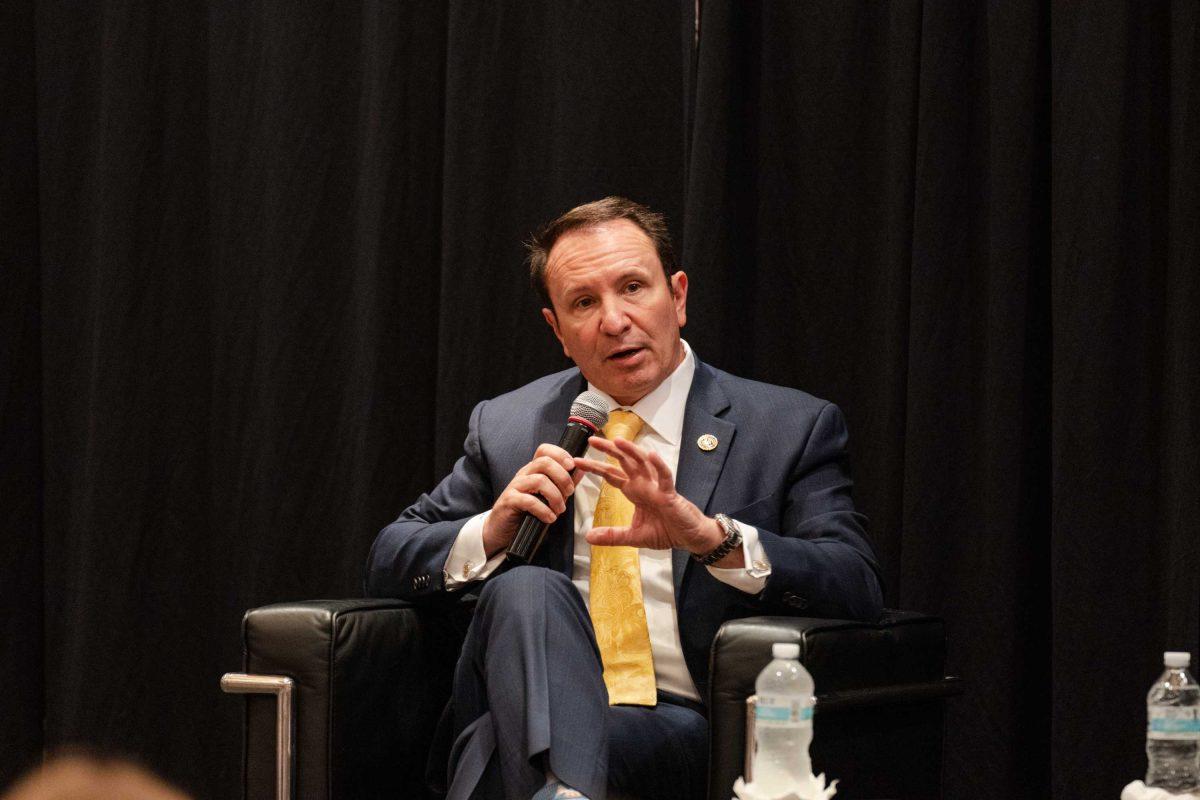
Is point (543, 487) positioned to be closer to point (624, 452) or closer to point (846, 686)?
point (624, 452)

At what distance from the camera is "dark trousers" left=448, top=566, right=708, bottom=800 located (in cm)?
179

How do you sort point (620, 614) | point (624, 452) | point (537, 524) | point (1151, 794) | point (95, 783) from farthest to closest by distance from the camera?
point (95, 783), point (620, 614), point (537, 524), point (624, 452), point (1151, 794)

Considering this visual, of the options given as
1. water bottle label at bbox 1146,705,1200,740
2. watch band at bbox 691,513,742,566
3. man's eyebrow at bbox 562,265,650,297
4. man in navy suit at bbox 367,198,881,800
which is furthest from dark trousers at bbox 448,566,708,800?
water bottle label at bbox 1146,705,1200,740

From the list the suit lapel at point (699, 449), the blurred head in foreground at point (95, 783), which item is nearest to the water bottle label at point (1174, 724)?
the suit lapel at point (699, 449)

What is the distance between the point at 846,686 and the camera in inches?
73.6

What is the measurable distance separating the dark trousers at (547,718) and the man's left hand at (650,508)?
0.12 metres

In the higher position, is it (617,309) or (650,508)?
(617,309)

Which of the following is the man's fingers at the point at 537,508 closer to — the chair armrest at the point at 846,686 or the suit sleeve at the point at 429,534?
the suit sleeve at the point at 429,534

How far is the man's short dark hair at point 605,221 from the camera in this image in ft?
7.96

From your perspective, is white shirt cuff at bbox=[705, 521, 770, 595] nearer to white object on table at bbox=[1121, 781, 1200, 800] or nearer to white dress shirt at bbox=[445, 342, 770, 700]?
white dress shirt at bbox=[445, 342, 770, 700]

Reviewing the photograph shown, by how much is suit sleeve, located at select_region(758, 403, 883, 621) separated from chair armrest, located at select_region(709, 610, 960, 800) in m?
0.07

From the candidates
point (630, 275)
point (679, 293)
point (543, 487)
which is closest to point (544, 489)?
point (543, 487)

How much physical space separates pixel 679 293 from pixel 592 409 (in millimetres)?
387

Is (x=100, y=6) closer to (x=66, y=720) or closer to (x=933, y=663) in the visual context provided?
(x=66, y=720)
